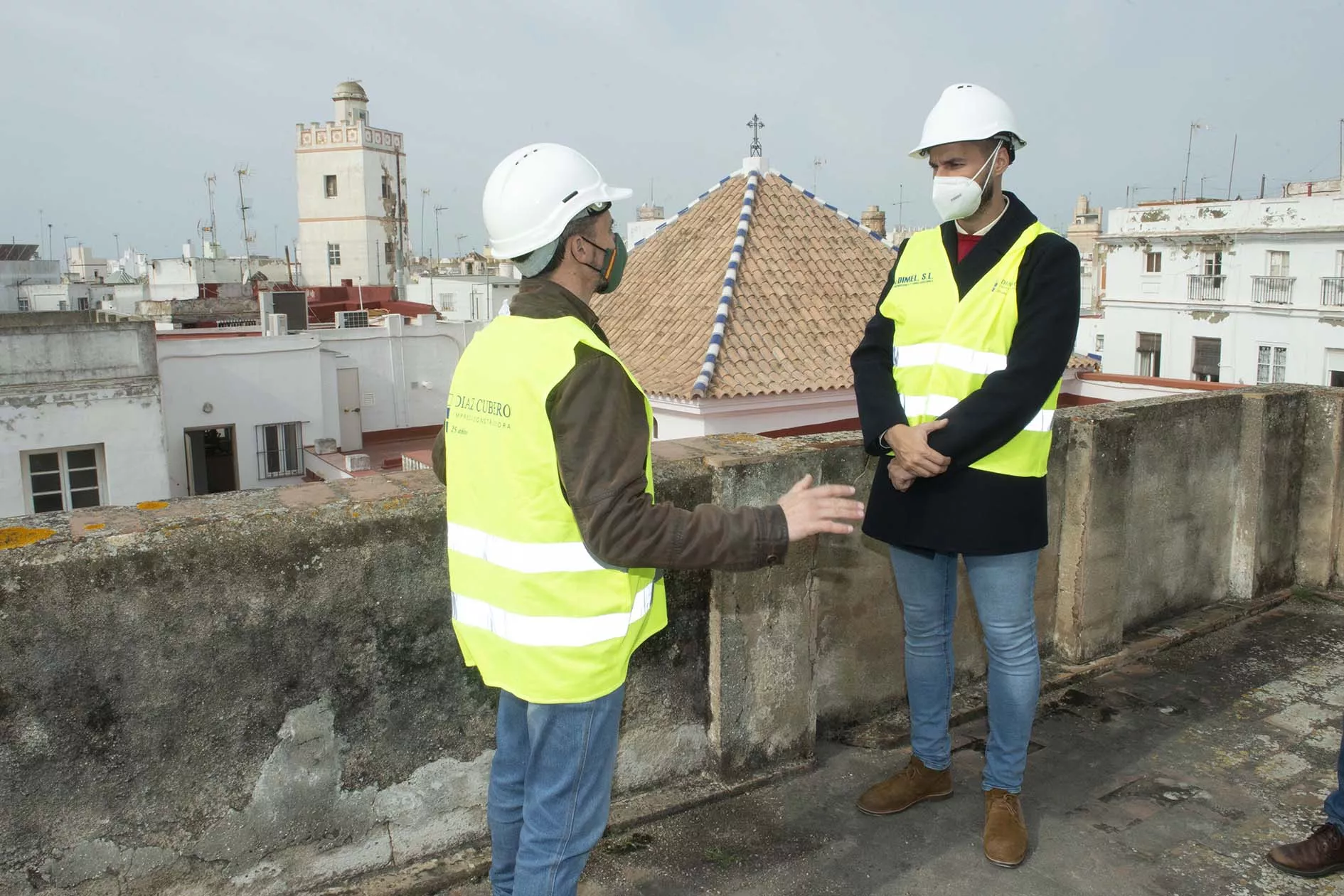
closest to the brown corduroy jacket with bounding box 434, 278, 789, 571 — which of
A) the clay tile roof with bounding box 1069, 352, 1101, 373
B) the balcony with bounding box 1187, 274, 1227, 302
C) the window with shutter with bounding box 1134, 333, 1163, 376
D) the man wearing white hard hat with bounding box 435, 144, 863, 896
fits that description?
the man wearing white hard hat with bounding box 435, 144, 863, 896

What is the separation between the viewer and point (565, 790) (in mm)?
2021

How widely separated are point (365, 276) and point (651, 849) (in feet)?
192

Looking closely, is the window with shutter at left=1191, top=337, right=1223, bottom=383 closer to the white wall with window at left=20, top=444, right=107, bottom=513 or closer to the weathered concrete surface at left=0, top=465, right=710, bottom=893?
the white wall with window at left=20, top=444, right=107, bottom=513

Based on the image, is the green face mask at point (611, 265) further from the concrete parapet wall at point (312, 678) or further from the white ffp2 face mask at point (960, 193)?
the white ffp2 face mask at point (960, 193)

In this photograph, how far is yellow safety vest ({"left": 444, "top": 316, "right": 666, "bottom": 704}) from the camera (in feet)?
6.26

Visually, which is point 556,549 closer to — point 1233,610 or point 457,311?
point 1233,610

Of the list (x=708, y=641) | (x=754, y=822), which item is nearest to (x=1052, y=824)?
(x=754, y=822)

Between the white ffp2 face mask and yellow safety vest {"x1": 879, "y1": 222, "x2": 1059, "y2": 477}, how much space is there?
0.36 ft

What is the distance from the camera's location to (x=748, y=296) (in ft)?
58.7

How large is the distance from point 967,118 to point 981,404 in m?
0.77

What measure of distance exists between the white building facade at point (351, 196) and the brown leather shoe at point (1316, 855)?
5816 cm

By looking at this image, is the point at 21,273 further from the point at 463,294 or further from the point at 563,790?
the point at 563,790

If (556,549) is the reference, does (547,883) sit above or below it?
below

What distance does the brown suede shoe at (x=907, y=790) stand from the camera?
117 inches
